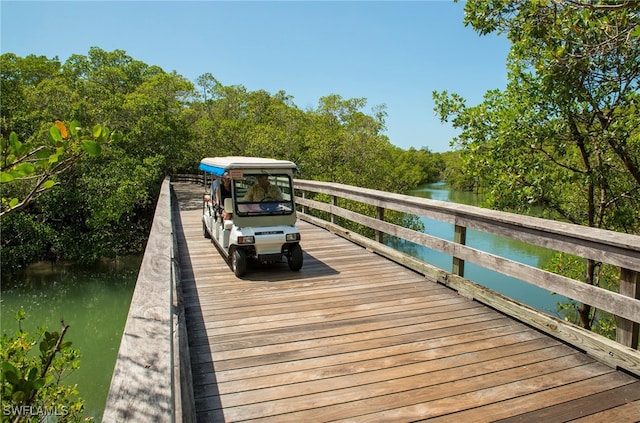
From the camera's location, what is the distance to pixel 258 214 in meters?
5.59

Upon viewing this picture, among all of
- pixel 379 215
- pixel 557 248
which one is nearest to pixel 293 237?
pixel 379 215

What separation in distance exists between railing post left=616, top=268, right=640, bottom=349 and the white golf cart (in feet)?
11.5

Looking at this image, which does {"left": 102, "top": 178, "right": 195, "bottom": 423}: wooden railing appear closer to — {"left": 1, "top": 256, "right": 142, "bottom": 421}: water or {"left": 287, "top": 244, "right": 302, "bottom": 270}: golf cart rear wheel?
{"left": 287, "top": 244, "right": 302, "bottom": 270}: golf cart rear wheel

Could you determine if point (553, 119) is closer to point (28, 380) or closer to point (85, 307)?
point (28, 380)

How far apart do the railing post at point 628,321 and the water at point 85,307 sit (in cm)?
1035

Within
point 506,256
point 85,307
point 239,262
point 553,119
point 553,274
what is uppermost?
point 553,119

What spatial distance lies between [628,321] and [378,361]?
1.81m

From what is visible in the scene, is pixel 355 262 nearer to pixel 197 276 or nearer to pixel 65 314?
pixel 197 276

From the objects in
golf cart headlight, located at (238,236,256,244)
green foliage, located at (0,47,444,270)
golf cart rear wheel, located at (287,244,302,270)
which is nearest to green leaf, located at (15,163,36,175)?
golf cart headlight, located at (238,236,256,244)

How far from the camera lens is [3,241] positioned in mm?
16969

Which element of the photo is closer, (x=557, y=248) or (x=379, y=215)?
(x=557, y=248)

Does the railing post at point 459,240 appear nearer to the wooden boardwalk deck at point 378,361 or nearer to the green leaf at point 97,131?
the wooden boardwalk deck at point 378,361

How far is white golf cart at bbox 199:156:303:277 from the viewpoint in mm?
5445

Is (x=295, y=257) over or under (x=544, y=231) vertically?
under
